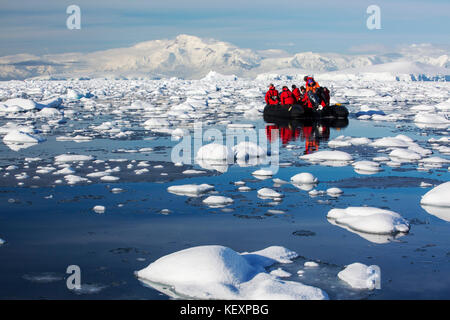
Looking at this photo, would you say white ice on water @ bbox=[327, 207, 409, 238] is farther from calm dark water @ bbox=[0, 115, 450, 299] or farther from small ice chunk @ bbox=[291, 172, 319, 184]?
small ice chunk @ bbox=[291, 172, 319, 184]

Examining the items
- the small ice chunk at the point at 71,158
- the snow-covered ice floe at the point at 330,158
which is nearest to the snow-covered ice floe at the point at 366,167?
the snow-covered ice floe at the point at 330,158

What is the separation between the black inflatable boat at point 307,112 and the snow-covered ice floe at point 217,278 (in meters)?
12.4

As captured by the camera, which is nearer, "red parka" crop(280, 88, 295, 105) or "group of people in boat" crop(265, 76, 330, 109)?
"group of people in boat" crop(265, 76, 330, 109)

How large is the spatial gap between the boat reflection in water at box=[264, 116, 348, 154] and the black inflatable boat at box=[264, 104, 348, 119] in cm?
13

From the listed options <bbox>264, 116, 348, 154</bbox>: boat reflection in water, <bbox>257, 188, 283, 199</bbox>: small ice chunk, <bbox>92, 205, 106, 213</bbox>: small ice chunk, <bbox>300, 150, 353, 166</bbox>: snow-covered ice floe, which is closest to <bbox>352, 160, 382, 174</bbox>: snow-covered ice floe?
<bbox>300, 150, 353, 166</bbox>: snow-covered ice floe

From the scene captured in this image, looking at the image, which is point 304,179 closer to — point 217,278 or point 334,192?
point 334,192

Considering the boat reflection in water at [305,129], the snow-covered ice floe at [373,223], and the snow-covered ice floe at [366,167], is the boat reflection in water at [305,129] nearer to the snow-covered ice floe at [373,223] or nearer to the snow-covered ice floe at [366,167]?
the snow-covered ice floe at [366,167]

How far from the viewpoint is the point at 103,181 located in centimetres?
769

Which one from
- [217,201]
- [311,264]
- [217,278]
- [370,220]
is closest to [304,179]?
[217,201]

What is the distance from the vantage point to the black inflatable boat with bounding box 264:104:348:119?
1648cm

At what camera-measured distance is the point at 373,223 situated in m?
5.42

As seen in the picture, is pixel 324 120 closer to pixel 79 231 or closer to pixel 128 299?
pixel 79 231

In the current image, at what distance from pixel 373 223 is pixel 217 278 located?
2113 millimetres

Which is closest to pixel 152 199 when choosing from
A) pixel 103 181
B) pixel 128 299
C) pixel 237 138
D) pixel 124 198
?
pixel 124 198
